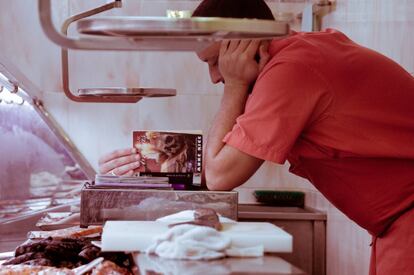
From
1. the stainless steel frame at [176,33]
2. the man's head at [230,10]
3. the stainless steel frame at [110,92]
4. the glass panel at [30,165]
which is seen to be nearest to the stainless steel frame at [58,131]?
the glass panel at [30,165]

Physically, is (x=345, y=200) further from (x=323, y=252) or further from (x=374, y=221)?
(x=323, y=252)

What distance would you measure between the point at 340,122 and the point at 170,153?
771 mm

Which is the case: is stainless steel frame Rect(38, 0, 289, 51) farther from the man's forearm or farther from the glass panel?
the glass panel

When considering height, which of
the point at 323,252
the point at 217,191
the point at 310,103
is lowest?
the point at 323,252

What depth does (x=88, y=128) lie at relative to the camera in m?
4.14

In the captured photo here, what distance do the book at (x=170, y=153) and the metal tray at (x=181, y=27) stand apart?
1.31 meters

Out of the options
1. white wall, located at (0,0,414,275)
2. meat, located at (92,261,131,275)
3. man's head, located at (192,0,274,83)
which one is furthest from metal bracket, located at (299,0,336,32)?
meat, located at (92,261,131,275)

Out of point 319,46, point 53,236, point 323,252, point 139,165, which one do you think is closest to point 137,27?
point 319,46

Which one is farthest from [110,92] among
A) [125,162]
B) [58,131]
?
[58,131]

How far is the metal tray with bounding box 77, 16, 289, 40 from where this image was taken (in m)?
1.17

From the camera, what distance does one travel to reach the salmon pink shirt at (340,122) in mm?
1837

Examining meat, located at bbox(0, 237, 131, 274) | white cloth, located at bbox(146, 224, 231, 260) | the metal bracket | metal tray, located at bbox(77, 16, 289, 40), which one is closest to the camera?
Answer: metal tray, located at bbox(77, 16, 289, 40)

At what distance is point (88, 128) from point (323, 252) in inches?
55.9

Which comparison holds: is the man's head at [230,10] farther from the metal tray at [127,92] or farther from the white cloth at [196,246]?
the white cloth at [196,246]
